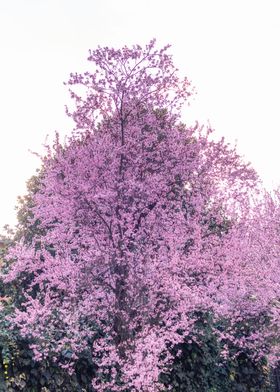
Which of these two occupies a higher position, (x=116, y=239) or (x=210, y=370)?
(x=116, y=239)

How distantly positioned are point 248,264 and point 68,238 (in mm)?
6447

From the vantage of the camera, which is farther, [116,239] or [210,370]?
[210,370]

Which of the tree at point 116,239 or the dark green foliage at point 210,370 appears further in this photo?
the dark green foliage at point 210,370

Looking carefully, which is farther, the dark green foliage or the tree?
the dark green foliage

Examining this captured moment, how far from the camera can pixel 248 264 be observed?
12875mm

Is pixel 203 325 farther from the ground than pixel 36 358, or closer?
farther from the ground

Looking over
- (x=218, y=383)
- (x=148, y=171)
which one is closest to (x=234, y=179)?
(x=148, y=171)

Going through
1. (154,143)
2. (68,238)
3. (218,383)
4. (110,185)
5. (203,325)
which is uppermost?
(154,143)

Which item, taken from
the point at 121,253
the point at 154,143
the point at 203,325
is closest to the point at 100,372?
the point at 121,253

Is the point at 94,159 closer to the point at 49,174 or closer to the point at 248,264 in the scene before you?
the point at 49,174

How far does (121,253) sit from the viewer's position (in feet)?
25.7

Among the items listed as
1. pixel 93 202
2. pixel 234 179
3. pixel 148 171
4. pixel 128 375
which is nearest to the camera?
pixel 128 375

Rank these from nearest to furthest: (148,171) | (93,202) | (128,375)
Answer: (128,375) < (93,202) < (148,171)

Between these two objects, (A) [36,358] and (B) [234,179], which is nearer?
(A) [36,358]
